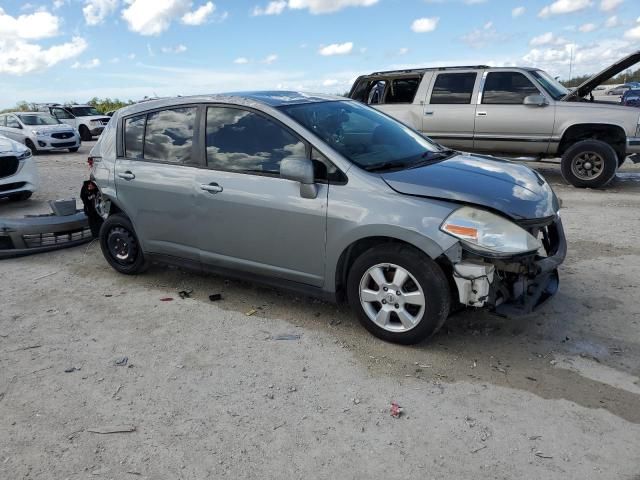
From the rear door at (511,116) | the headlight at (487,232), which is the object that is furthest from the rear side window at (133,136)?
the rear door at (511,116)

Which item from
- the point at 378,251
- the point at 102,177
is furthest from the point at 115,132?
the point at 378,251

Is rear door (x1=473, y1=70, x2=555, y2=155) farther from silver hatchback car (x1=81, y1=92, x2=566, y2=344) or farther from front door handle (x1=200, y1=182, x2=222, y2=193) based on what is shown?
front door handle (x1=200, y1=182, x2=222, y2=193)

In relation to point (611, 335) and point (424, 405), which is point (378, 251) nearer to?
point (424, 405)

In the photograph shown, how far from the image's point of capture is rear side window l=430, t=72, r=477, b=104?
9.41m

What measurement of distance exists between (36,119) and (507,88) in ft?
51.3

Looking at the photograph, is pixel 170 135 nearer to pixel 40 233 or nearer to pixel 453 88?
pixel 40 233

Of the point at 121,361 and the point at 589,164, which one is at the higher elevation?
the point at 589,164

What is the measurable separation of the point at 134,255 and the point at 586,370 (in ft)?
12.6

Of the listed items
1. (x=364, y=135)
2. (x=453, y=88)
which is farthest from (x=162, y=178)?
(x=453, y=88)

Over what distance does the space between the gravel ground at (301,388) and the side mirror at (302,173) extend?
1023 mm

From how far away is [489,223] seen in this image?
3.24 meters

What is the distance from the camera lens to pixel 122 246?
5098mm

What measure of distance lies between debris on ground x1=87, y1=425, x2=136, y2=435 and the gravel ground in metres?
0.02

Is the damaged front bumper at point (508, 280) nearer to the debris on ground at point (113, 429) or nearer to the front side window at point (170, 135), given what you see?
the debris on ground at point (113, 429)
